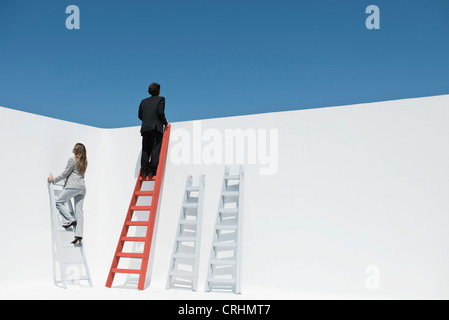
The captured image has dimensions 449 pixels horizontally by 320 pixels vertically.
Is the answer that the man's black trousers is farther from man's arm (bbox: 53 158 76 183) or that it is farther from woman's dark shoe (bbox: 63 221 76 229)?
woman's dark shoe (bbox: 63 221 76 229)

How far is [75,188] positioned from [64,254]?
28.0 inches

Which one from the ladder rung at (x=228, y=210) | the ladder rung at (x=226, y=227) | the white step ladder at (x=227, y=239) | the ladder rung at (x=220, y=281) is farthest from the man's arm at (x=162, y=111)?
the ladder rung at (x=220, y=281)

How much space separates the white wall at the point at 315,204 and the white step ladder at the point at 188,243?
0.11m

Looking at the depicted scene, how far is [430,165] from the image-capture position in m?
3.30

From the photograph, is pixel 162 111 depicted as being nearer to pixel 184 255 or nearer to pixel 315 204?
pixel 184 255

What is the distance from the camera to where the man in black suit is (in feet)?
13.6

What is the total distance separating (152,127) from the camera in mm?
4109

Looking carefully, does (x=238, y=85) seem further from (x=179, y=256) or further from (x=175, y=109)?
(x=179, y=256)

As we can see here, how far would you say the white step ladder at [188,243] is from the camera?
3838 mm

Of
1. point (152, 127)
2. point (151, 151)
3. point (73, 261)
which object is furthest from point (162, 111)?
point (73, 261)

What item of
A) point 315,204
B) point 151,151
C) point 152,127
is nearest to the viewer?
point 315,204
